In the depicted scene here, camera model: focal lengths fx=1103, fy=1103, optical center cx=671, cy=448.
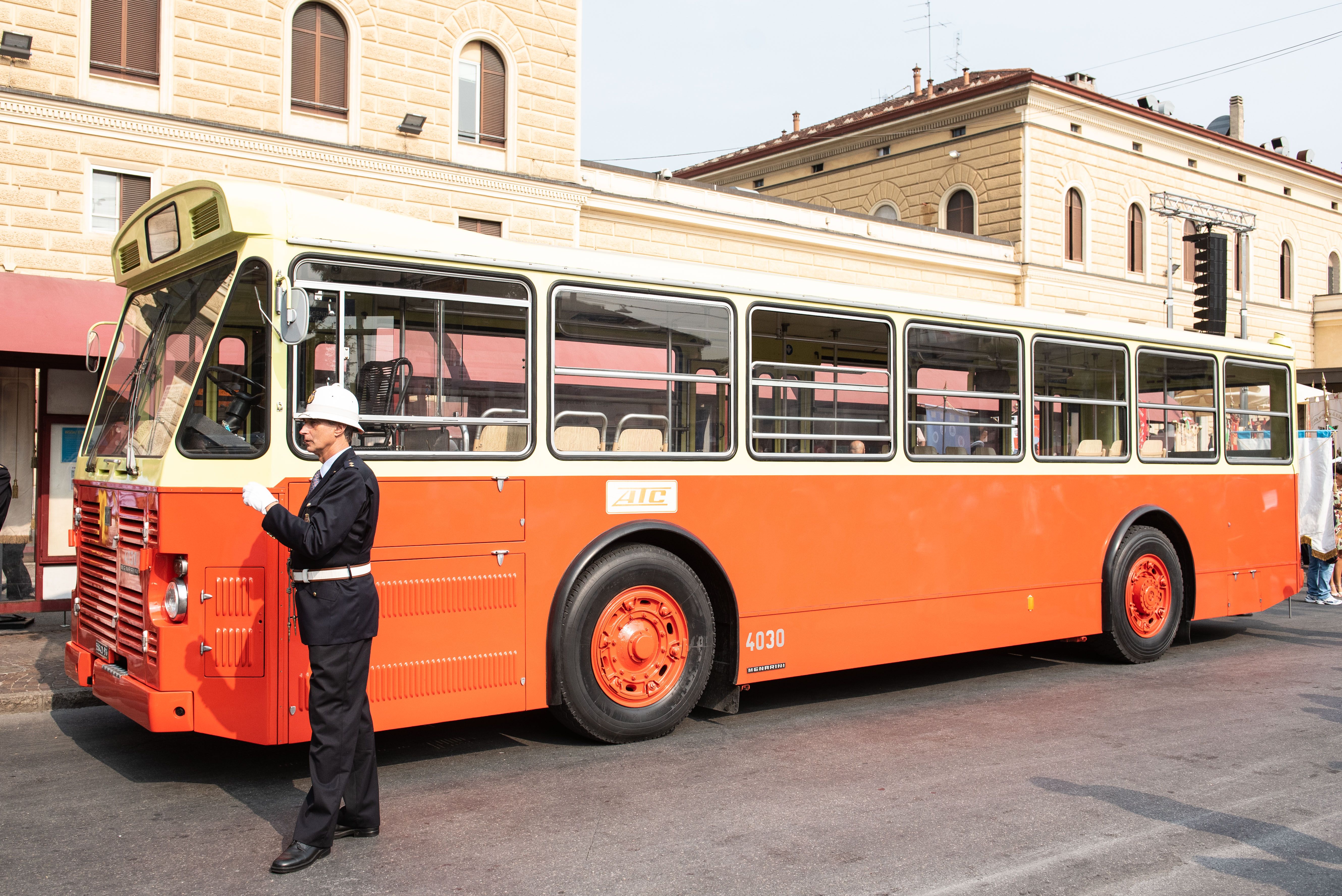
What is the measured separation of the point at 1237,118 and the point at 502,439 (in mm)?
45643

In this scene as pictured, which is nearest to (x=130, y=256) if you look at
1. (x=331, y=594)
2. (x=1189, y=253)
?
(x=331, y=594)

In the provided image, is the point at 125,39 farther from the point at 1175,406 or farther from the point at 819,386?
the point at 1175,406

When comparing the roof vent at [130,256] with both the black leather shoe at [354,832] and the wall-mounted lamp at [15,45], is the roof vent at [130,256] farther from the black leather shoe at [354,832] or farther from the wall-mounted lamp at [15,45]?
the wall-mounted lamp at [15,45]

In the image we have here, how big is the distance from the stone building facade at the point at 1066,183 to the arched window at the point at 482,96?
39.3ft

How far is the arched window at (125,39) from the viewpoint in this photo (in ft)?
50.4

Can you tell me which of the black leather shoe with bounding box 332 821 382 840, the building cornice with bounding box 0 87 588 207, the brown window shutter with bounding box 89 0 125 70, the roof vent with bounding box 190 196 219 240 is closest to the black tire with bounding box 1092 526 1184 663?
the black leather shoe with bounding box 332 821 382 840

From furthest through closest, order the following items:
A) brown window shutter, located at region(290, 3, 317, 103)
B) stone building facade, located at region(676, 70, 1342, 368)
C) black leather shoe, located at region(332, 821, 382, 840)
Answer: stone building facade, located at region(676, 70, 1342, 368) → brown window shutter, located at region(290, 3, 317, 103) → black leather shoe, located at region(332, 821, 382, 840)

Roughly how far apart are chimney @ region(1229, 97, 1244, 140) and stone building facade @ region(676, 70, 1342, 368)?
3.59 m

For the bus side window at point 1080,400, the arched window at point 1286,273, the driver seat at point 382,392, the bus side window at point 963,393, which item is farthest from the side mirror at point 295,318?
the arched window at point 1286,273

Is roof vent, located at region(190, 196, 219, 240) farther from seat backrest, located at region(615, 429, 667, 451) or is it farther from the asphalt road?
the asphalt road

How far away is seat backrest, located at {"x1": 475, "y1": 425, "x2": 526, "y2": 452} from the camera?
6066mm

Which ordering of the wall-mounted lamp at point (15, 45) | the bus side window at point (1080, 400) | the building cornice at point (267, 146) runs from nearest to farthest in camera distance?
the bus side window at point (1080, 400) → the wall-mounted lamp at point (15, 45) → the building cornice at point (267, 146)

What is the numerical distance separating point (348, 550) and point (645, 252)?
58.3 feet

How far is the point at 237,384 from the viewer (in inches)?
216
